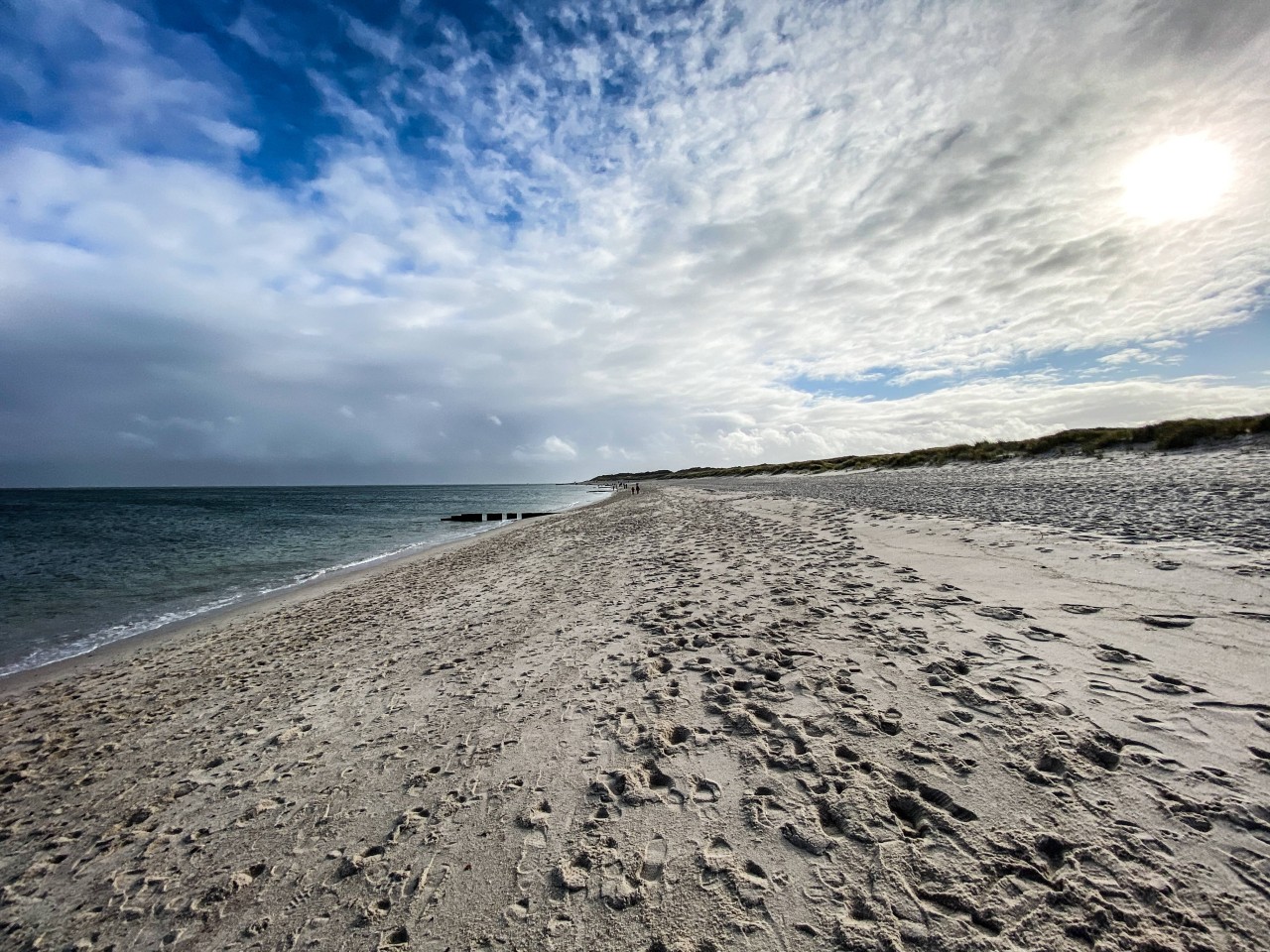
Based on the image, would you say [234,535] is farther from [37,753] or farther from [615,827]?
[615,827]

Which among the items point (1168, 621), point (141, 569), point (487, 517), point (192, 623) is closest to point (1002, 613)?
point (1168, 621)

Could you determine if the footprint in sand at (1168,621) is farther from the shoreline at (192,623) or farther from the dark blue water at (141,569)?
the dark blue water at (141,569)

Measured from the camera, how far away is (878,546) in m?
12.1

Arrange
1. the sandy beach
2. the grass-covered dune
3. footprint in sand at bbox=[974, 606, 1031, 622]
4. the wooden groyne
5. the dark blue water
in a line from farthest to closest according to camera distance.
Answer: the wooden groyne
the grass-covered dune
the dark blue water
footprint in sand at bbox=[974, 606, 1031, 622]
the sandy beach

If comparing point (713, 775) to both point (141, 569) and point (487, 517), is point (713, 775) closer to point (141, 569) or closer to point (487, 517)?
point (141, 569)

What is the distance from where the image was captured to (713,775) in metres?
4.29

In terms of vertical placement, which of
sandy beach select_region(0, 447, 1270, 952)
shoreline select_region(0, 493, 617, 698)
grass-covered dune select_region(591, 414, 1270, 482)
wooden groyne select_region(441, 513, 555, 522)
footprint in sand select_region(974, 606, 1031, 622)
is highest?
grass-covered dune select_region(591, 414, 1270, 482)

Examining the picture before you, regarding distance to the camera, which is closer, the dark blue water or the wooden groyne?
the dark blue water

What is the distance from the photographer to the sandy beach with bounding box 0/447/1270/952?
298 centimetres

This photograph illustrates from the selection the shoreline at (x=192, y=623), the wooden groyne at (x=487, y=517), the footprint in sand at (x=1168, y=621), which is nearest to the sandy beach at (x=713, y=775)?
the footprint in sand at (x=1168, y=621)

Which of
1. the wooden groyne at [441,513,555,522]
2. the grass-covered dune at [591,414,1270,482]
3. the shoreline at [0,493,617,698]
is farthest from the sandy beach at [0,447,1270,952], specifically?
the wooden groyne at [441,513,555,522]

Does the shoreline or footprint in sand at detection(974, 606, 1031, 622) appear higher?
footprint in sand at detection(974, 606, 1031, 622)

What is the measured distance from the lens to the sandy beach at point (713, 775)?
2.98m

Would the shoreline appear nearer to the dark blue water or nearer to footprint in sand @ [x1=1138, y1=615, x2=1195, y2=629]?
the dark blue water
